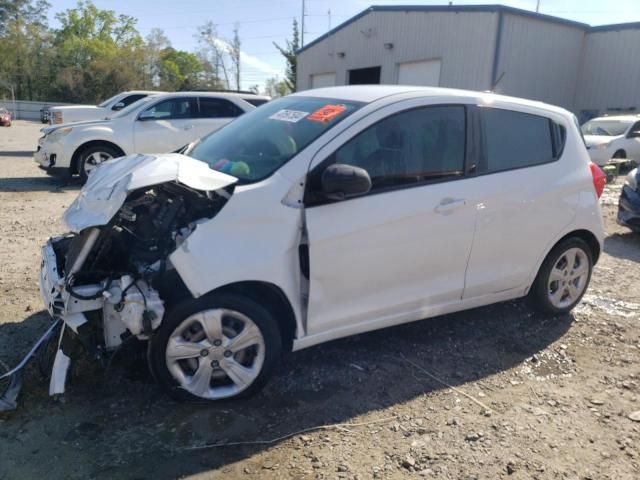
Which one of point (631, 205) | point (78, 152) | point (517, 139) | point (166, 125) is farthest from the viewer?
point (166, 125)

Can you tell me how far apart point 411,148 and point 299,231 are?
102cm

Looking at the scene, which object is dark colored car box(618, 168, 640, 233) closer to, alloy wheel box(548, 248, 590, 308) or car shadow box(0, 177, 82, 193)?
alloy wheel box(548, 248, 590, 308)

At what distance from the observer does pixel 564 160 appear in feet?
13.7

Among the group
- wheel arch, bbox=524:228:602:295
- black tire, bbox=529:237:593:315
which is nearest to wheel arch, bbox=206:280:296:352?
wheel arch, bbox=524:228:602:295

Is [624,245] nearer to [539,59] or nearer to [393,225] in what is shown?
[393,225]

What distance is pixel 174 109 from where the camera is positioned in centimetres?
1033

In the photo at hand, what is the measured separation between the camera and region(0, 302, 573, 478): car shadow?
268cm

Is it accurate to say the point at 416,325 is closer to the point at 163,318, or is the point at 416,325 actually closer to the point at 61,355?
the point at 163,318

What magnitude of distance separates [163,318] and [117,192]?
733mm

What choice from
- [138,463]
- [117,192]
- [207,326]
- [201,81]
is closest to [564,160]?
[207,326]

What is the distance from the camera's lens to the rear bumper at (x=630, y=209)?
7.13 metres

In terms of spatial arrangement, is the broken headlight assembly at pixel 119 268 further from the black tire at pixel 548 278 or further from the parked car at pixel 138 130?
the parked car at pixel 138 130

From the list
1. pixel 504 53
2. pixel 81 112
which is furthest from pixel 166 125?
pixel 504 53

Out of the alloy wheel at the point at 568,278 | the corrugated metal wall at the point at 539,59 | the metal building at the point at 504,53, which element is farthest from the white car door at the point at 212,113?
the corrugated metal wall at the point at 539,59
